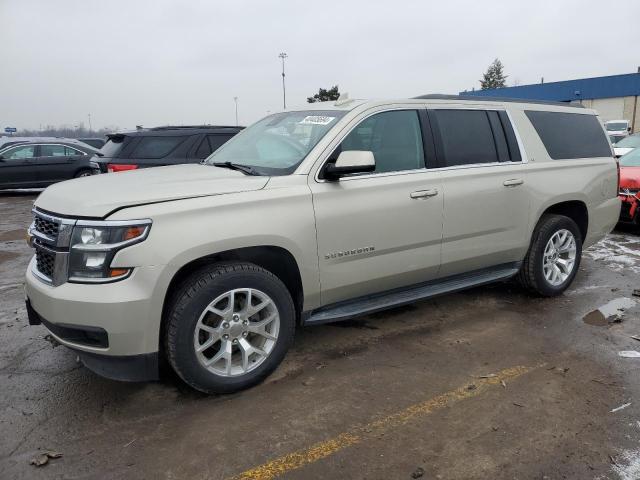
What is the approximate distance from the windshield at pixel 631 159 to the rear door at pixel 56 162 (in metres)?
13.6

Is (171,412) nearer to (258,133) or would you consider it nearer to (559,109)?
(258,133)

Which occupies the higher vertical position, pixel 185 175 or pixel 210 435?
pixel 185 175

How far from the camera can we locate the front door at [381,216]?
3533mm

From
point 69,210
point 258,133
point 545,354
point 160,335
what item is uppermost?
point 258,133

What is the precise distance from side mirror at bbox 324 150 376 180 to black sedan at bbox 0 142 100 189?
12381 millimetres

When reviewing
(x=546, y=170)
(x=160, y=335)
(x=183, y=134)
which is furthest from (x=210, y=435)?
(x=183, y=134)

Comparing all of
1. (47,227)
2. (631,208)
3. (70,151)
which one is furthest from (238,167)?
(70,151)

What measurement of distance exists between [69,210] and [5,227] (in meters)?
8.24

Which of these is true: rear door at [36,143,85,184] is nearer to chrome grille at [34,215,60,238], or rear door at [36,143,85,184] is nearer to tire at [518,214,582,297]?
chrome grille at [34,215,60,238]

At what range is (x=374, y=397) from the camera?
3.27 m

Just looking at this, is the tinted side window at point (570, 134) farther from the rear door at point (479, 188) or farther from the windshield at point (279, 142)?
the windshield at point (279, 142)

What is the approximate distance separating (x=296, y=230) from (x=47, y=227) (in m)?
1.51

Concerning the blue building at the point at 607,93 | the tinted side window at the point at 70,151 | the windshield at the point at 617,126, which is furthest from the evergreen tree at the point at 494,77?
Result: the tinted side window at the point at 70,151

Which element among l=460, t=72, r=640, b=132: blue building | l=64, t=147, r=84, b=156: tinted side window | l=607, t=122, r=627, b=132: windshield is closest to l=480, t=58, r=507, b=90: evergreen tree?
l=460, t=72, r=640, b=132: blue building
